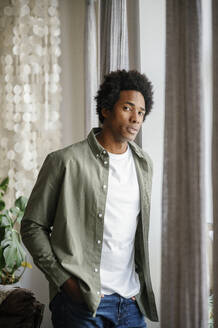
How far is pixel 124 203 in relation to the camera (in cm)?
152

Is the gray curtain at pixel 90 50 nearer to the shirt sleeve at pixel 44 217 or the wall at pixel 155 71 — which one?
the wall at pixel 155 71

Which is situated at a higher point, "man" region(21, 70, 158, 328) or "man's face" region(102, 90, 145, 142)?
"man's face" region(102, 90, 145, 142)

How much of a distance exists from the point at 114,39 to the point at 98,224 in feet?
4.56

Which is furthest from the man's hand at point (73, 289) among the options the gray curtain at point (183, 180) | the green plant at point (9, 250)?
the green plant at point (9, 250)

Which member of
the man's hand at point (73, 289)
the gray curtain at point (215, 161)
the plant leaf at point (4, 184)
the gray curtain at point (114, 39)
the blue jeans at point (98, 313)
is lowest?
the blue jeans at point (98, 313)

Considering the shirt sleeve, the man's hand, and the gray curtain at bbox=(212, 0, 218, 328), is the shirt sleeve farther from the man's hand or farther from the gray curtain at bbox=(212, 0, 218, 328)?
the gray curtain at bbox=(212, 0, 218, 328)

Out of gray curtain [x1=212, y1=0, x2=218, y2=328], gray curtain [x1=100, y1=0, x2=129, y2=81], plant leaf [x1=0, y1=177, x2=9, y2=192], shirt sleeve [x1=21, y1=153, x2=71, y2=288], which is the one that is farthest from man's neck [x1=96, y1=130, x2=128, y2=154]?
plant leaf [x1=0, y1=177, x2=9, y2=192]

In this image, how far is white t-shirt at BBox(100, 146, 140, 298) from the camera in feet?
4.84

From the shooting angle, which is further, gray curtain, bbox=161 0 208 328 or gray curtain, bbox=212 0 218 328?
gray curtain, bbox=161 0 208 328

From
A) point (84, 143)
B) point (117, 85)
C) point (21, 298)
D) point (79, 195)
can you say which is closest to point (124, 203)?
point (79, 195)

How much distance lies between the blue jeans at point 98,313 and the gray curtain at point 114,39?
1414 millimetres

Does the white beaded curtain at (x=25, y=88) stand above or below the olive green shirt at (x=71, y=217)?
above

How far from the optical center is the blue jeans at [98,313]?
4.76ft

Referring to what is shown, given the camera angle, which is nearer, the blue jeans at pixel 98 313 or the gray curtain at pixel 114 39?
the blue jeans at pixel 98 313
